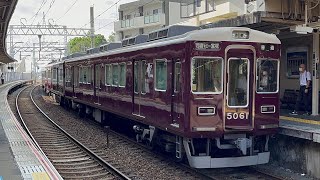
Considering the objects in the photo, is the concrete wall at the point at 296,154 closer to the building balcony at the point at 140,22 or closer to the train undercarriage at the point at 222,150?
the train undercarriage at the point at 222,150

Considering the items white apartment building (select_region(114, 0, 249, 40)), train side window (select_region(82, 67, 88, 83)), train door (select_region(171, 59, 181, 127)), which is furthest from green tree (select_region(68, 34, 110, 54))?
train door (select_region(171, 59, 181, 127))

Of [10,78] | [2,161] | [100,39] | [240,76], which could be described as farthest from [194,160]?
[10,78]

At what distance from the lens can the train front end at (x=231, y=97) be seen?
8836 millimetres

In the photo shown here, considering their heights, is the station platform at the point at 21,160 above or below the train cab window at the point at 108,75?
below

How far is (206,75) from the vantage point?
8945mm

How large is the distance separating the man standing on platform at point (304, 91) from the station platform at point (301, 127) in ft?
2.65

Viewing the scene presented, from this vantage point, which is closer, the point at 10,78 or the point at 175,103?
the point at 175,103

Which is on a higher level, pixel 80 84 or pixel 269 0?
pixel 269 0

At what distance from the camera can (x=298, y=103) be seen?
12805 millimetres

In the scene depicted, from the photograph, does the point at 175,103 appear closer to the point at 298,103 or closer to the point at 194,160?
the point at 194,160

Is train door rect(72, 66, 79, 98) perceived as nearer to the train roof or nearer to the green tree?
the train roof

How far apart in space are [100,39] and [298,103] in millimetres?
61768

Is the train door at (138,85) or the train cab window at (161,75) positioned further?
the train door at (138,85)

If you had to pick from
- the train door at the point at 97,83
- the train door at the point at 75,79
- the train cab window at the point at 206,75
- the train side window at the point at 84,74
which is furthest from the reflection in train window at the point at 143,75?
the train door at the point at 75,79
